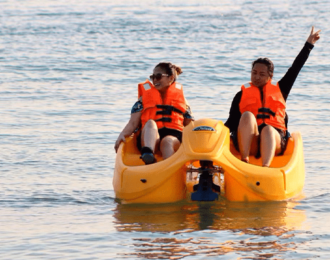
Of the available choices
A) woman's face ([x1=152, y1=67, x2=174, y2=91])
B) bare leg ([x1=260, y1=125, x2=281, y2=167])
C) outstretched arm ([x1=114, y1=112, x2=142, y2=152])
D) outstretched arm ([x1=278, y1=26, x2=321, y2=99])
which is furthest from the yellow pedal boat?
outstretched arm ([x1=278, y1=26, x2=321, y2=99])

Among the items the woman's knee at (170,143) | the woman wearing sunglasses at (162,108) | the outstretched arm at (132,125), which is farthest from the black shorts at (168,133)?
the outstretched arm at (132,125)

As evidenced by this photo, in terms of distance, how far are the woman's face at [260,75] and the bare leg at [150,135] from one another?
0.94m

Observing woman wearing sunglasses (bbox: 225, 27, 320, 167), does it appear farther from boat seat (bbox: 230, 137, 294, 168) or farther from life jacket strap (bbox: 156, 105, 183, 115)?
life jacket strap (bbox: 156, 105, 183, 115)

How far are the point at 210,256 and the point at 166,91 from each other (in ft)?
6.24

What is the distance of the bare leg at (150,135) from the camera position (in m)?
5.64

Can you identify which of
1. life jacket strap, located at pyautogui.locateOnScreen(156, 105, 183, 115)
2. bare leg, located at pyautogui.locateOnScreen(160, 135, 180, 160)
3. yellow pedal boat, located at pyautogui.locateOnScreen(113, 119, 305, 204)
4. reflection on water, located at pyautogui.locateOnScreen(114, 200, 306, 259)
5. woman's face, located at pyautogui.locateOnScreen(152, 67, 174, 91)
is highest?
woman's face, located at pyautogui.locateOnScreen(152, 67, 174, 91)

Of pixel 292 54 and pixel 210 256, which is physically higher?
pixel 292 54

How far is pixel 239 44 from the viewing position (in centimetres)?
1620

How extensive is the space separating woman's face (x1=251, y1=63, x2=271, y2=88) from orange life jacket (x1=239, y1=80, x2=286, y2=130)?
6cm

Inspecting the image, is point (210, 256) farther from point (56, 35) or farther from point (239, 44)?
Answer: point (56, 35)

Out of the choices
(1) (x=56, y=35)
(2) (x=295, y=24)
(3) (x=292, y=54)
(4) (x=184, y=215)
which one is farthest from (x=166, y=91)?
(2) (x=295, y=24)

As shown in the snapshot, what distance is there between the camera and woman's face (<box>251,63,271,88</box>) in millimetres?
6000

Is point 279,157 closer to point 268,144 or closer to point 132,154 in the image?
point 268,144

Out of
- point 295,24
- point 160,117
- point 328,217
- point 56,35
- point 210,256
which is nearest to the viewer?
point 210,256
